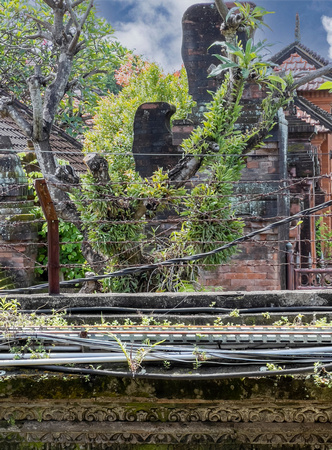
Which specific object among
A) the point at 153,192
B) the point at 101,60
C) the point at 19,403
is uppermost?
the point at 101,60

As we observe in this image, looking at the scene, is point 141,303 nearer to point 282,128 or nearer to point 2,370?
point 2,370

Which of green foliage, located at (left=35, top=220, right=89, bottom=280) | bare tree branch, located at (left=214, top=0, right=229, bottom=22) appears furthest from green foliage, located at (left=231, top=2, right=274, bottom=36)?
green foliage, located at (left=35, top=220, right=89, bottom=280)

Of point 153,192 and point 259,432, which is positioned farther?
point 153,192

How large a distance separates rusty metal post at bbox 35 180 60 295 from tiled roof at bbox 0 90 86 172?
966 cm

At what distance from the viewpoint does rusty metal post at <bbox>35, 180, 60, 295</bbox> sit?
148 inches

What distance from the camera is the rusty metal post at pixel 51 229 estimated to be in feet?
12.3

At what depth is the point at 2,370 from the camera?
2855 mm

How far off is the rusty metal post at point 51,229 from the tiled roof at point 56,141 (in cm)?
966

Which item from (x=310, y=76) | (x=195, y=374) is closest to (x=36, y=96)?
(x=310, y=76)

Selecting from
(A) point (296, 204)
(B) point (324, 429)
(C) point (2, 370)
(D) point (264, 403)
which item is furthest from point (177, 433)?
(A) point (296, 204)

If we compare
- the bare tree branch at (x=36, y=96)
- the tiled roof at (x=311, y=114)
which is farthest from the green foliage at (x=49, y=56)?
the bare tree branch at (x=36, y=96)

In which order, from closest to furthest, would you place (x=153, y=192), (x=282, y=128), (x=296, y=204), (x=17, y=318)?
1. (x=17, y=318)
2. (x=153, y=192)
3. (x=282, y=128)
4. (x=296, y=204)

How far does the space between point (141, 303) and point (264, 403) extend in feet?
4.09

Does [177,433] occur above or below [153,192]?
below
